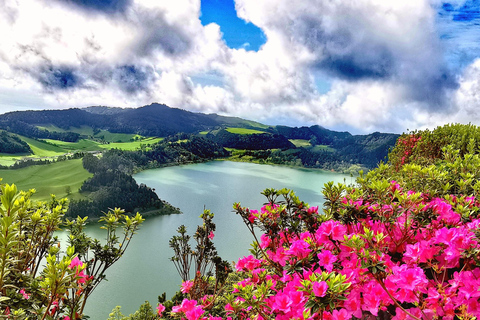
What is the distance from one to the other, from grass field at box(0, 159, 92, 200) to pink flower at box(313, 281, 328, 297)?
55092 mm

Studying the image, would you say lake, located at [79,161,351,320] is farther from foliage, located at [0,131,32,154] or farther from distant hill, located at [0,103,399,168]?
foliage, located at [0,131,32,154]

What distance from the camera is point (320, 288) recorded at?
116 cm

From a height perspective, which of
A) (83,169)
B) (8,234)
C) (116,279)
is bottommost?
(116,279)

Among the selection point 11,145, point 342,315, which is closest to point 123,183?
point 342,315

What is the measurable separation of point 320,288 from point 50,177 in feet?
234

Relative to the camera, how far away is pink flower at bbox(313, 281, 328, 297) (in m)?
1.15

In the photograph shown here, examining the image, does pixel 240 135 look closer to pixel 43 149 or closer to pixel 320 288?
pixel 43 149

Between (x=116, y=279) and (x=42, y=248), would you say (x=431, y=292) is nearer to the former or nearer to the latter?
(x=42, y=248)

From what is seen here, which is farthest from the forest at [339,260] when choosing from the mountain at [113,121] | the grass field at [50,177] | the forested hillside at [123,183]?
the mountain at [113,121]

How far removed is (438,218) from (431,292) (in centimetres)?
62

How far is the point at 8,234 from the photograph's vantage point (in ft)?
4.18

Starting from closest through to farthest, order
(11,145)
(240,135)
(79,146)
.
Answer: (11,145) < (79,146) < (240,135)

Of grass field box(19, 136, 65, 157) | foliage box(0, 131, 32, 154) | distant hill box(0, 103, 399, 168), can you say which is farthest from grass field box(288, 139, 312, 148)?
foliage box(0, 131, 32, 154)

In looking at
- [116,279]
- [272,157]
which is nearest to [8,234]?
[116,279]
